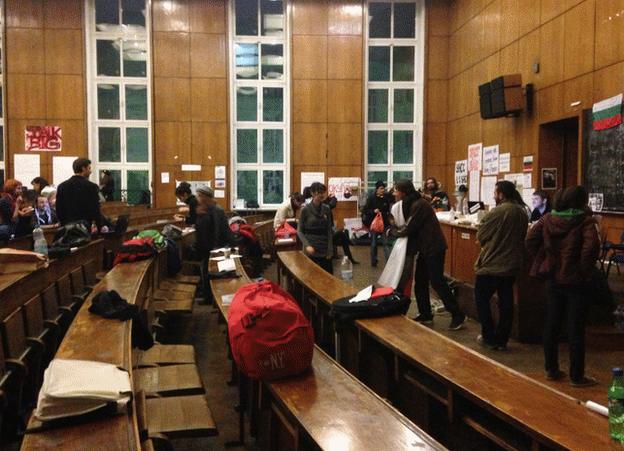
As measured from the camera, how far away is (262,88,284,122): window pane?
566 inches

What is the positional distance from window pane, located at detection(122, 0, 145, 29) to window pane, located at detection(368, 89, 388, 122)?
5.57 metres

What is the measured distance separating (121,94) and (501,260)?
11497mm

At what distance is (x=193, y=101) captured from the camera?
14.0m

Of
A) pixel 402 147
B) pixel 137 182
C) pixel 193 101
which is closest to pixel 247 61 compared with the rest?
pixel 193 101

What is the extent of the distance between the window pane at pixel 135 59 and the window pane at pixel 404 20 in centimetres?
595

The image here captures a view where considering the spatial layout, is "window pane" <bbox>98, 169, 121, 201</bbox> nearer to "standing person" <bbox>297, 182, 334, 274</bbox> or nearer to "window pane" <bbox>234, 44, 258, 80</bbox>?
"window pane" <bbox>234, 44, 258, 80</bbox>

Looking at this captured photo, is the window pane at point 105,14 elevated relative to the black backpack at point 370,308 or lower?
elevated

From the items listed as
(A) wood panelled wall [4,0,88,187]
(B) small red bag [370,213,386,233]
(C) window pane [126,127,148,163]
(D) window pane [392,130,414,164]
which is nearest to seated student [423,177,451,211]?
(B) small red bag [370,213,386,233]

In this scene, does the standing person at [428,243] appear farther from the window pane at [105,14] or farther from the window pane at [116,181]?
the window pane at [105,14]

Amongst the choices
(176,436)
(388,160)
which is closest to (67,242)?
(176,436)

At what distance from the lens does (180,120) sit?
552 inches

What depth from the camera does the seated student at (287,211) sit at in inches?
335

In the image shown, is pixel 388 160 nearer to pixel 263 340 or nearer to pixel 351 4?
pixel 351 4

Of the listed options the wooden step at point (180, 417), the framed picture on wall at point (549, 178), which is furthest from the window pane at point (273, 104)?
the wooden step at point (180, 417)
